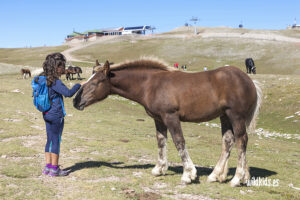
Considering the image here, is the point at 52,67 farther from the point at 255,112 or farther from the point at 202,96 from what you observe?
the point at 255,112

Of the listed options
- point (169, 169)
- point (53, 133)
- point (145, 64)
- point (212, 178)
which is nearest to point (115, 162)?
point (169, 169)

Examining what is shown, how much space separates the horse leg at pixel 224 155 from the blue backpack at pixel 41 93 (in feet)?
15.2

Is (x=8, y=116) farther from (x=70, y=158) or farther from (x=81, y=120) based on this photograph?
(x=70, y=158)

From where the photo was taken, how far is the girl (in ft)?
24.5

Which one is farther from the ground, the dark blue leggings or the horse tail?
the horse tail

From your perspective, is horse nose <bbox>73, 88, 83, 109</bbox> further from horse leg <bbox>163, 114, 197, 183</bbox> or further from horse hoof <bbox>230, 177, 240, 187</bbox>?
horse hoof <bbox>230, 177, 240, 187</bbox>

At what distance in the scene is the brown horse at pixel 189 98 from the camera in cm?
774

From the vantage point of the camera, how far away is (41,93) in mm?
7469

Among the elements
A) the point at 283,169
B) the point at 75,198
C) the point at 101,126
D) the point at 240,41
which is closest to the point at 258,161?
the point at 283,169

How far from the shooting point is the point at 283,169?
9891 mm

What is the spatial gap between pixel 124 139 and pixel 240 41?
324 feet

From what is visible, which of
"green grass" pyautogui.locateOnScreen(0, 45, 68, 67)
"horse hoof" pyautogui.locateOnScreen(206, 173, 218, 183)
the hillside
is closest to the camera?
"horse hoof" pyautogui.locateOnScreen(206, 173, 218, 183)

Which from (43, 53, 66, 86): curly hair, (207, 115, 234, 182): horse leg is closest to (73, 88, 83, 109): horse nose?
(43, 53, 66, 86): curly hair

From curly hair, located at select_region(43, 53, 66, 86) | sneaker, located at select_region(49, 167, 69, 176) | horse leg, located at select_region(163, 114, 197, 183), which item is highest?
curly hair, located at select_region(43, 53, 66, 86)
